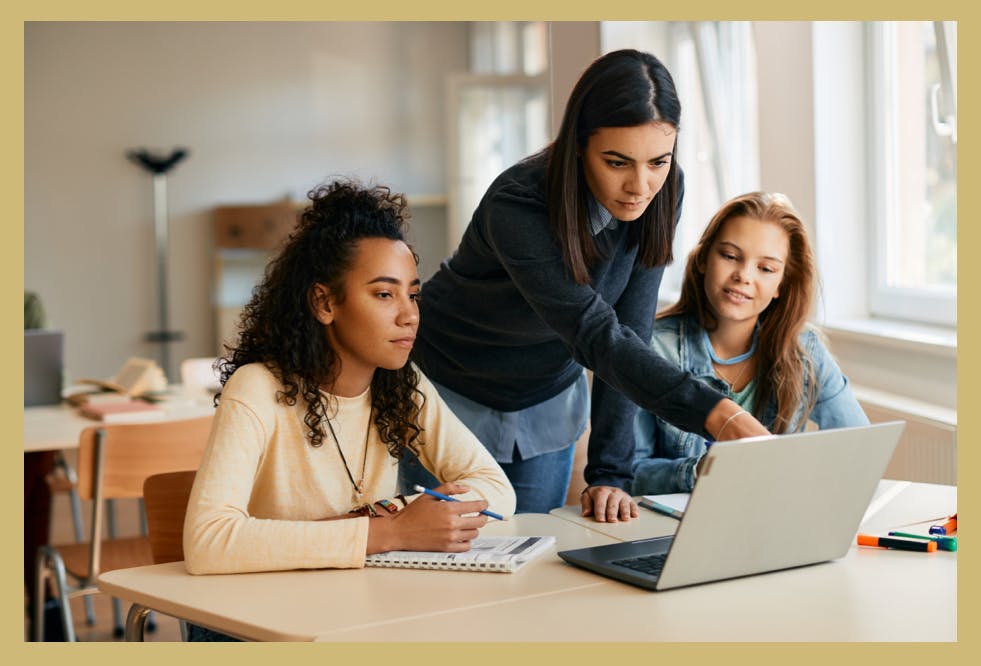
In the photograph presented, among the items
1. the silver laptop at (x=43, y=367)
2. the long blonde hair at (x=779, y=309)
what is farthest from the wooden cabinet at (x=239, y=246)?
the long blonde hair at (x=779, y=309)

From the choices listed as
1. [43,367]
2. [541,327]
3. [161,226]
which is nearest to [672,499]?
[541,327]

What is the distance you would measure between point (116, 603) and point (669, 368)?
2288mm

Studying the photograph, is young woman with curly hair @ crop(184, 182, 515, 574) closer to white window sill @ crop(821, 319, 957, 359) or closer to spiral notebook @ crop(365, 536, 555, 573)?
spiral notebook @ crop(365, 536, 555, 573)

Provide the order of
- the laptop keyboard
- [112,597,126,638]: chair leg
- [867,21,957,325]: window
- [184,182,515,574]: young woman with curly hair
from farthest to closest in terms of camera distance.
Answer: [112,597,126,638]: chair leg → [867,21,957,325]: window → [184,182,515,574]: young woman with curly hair → the laptop keyboard

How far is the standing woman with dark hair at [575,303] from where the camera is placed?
159 cm

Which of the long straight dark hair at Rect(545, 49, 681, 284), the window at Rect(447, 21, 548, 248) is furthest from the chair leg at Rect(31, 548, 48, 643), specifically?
the window at Rect(447, 21, 548, 248)

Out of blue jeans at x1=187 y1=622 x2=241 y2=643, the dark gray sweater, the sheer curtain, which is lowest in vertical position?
blue jeans at x1=187 y1=622 x2=241 y2=643

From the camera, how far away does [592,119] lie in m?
1.64

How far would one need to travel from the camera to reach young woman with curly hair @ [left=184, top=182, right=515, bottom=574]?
4.91ft

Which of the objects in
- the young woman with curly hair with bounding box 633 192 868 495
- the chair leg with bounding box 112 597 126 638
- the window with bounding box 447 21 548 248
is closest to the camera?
the young woman with curly hair with bounding box 633 192 868 495

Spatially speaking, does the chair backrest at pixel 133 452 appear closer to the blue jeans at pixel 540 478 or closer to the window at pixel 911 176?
the blue jeans at pixel 540 478

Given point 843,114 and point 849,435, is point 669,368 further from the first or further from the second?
point 843,114

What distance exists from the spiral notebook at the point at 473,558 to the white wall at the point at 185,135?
6.30m

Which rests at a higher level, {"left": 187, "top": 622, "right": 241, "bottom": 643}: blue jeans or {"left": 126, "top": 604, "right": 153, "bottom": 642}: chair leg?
{"left": 126, "top": 604, "right": 153, "bottom": 642}: chair leg
